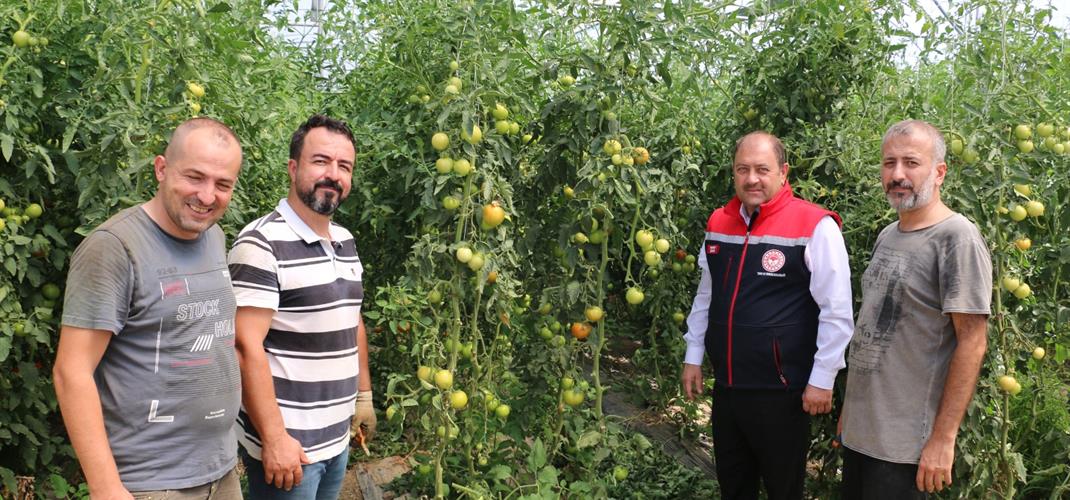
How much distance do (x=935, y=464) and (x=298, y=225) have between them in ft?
6.28

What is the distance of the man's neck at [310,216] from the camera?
6.52 feet

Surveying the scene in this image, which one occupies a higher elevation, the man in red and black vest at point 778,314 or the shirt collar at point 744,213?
the shirt collar at point 744,213

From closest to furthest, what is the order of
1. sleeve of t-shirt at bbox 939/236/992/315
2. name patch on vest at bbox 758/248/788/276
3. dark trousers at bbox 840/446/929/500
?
sleeve of t-shirt at bbox 939/236/992/315
dark trousers at bbox 840/446/929/500
name patch on vest at bbox 758/248/788/276

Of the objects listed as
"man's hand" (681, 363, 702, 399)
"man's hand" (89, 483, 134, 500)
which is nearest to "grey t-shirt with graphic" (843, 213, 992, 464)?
"man's hand" (681, 363, 702, 399)

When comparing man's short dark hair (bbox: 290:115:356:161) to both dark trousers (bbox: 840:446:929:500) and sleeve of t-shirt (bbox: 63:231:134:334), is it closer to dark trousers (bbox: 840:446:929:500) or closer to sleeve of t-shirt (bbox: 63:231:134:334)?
sleeve of t-shirt (bbox: 63:231:134:334)

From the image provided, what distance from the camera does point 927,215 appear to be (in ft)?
7.39

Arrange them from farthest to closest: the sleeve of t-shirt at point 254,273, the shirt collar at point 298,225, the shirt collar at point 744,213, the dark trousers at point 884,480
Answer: the shirt collar at point 744,213 < the dark trousers at point 884,480 < the shirt collar at point 298,225 < the sleeve of t-shirt at point 254,273

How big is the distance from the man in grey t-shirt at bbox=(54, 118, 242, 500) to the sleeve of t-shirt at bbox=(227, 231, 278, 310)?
0.17 feet

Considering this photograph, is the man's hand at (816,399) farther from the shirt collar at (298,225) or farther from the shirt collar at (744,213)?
the shirt collar at (298,225)

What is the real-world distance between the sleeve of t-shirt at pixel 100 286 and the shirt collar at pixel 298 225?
0.44m

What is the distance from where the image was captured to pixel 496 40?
2.37m

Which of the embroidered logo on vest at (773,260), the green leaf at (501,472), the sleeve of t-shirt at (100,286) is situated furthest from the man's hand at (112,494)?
the embroidered logo on vest at (773,260)

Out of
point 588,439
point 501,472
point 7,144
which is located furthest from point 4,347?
point 588,439

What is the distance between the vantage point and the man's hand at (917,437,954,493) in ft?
7.05
